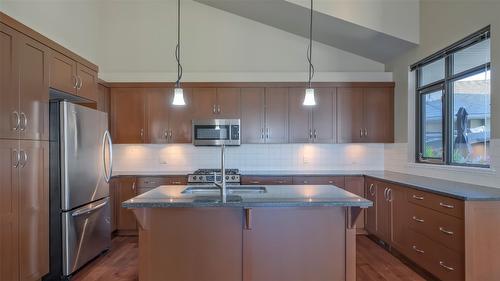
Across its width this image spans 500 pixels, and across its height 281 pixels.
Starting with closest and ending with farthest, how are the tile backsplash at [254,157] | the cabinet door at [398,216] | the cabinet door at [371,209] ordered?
the cabinet door at [398,216]
the cabinet door at [371,209]
the tile backsplash at [254,157]

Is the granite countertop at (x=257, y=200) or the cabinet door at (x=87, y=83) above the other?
the cabinet door at (x=87, y=83)

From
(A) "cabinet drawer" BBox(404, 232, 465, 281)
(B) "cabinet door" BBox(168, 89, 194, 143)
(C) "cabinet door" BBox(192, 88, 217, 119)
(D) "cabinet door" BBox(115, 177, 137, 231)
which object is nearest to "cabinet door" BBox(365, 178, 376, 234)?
(A) "cabinet drawer" BBox(404, 232, 465, 281)

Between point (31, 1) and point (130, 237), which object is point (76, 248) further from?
point (31, 1)

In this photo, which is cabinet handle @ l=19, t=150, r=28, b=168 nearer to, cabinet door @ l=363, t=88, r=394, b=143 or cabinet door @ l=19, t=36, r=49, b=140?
cabinet door @ l=19, t=36, r=49, b=140

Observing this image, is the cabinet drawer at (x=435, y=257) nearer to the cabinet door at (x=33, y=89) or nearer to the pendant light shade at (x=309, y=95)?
the pendant light shade at (x=309, y=95)

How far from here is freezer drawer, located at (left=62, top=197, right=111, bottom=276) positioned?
2932mm

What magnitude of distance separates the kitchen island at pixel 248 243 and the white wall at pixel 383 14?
8.54 feet

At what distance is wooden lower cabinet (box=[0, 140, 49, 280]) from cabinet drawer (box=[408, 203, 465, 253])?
3503 millimetres

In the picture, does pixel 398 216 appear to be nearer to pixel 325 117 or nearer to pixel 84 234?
pixel 325 117

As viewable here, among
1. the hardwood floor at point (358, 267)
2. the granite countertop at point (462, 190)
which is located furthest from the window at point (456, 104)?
the hardwood floor at point (358, 267)

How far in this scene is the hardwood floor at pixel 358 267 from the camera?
3.07 meters

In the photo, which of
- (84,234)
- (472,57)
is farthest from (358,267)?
(84,234)

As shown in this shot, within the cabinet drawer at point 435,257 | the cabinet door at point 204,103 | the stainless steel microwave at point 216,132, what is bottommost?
the cabinet drawer at point 435,257

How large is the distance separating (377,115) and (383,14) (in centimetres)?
146
